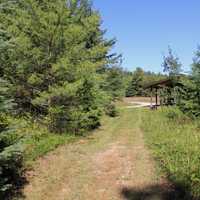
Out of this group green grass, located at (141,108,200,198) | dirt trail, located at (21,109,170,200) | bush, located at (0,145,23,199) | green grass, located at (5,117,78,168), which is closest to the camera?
bush, located at (0,145,23,199)

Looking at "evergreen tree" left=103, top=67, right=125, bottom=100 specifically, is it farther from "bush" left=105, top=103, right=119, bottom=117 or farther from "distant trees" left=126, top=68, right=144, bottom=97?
"distant trees" left=126, top=68, right=144, bottom=97

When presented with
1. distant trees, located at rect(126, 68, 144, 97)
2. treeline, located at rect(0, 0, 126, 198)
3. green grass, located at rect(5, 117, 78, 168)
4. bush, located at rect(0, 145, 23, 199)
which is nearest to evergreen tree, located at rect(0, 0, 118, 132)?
treeline, located at rect(0, 0, 126, 198)

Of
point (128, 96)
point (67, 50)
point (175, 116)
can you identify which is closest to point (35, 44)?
point (67, 50)

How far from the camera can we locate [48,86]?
16.7 meters

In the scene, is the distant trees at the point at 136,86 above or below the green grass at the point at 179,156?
above

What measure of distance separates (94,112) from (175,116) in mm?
7612

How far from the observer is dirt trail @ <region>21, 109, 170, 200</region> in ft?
26.8

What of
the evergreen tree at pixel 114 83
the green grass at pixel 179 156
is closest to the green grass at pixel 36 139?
the green grass at pixel 179 156

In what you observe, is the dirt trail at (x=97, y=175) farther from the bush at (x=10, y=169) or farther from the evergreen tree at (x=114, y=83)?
the evergreen tree at (x=114, y=83)

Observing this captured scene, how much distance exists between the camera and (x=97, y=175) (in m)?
9.77

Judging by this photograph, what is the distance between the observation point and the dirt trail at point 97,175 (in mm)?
8156

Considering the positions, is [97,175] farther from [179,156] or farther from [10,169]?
[179,156]

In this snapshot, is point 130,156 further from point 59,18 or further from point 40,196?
point 59,18

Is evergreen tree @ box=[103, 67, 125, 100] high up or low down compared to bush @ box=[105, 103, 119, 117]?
up
